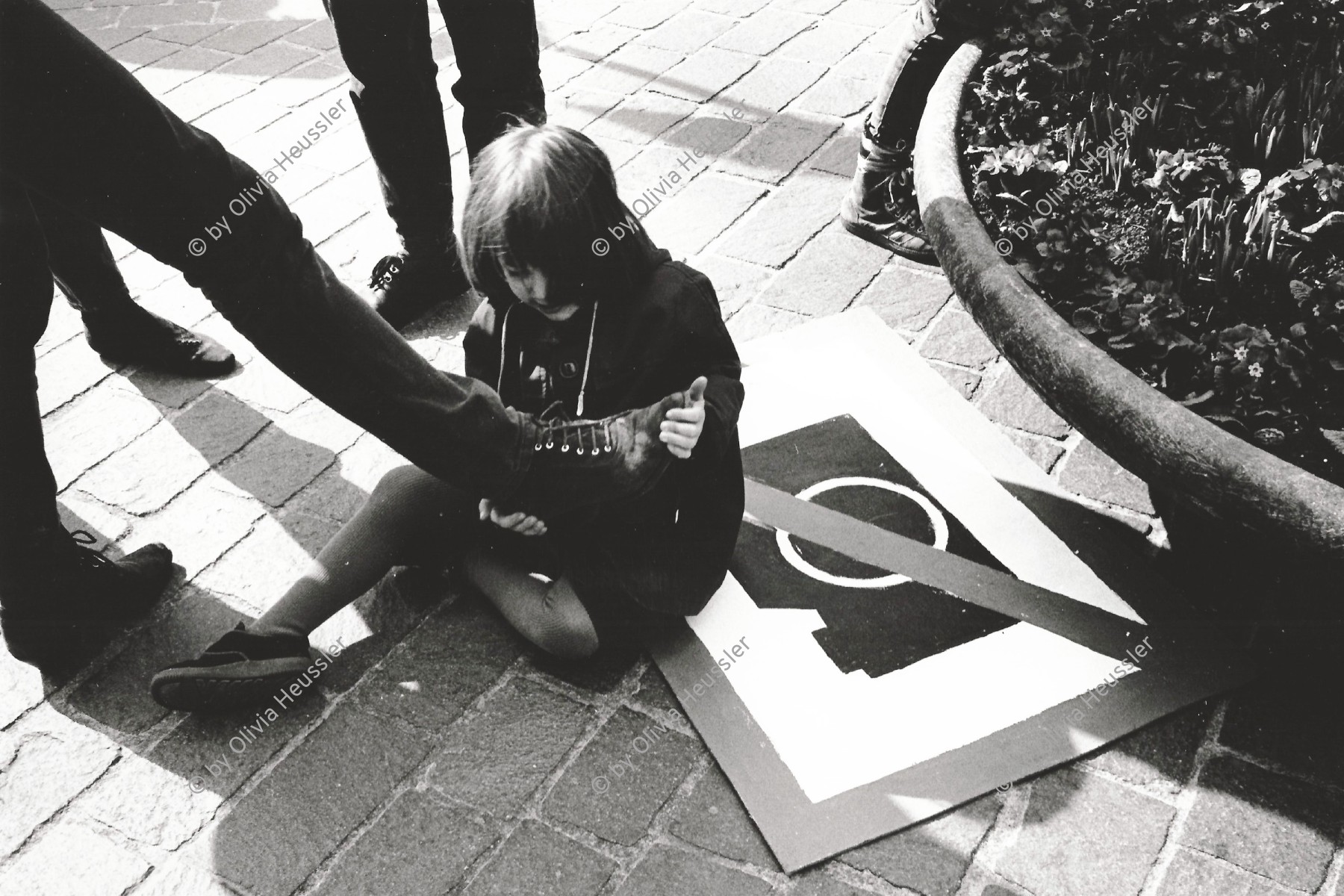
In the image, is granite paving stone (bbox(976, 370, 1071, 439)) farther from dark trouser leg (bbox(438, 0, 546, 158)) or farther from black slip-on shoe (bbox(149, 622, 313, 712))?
black slip-on shoe (bbox(149, 622, 313, 712))

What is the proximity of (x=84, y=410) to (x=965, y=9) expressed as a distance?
2.64 metres

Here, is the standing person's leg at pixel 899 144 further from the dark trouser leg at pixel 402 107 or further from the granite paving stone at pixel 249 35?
the granite paving stone at pixel 249 35

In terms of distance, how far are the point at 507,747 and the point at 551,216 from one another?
1.01 m

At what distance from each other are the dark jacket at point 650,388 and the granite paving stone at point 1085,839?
0.74m

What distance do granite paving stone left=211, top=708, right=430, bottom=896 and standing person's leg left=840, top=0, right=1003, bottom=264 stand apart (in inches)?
81.5

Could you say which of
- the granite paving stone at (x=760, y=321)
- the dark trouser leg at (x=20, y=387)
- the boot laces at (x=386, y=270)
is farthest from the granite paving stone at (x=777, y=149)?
the dark trouser leg at (x=20, y=387)

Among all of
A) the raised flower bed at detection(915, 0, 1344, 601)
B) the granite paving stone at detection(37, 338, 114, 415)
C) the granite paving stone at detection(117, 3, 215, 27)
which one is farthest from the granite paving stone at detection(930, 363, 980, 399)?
the granite paving stone at detection(117, 3, 215, 27)

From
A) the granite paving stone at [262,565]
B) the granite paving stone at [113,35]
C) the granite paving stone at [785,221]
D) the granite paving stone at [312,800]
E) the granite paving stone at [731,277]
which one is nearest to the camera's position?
the granite paving stone at [312,800]

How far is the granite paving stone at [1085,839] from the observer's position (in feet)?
6.06

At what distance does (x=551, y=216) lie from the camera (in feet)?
5.96

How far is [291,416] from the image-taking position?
2961mm

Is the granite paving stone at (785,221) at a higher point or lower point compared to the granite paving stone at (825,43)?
lower

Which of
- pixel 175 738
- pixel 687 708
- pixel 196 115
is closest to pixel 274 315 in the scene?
pixel 175 738

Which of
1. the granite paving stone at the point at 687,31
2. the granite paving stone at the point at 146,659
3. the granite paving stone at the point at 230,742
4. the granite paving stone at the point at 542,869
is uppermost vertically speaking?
the granite paving stone at the point at 687,31
